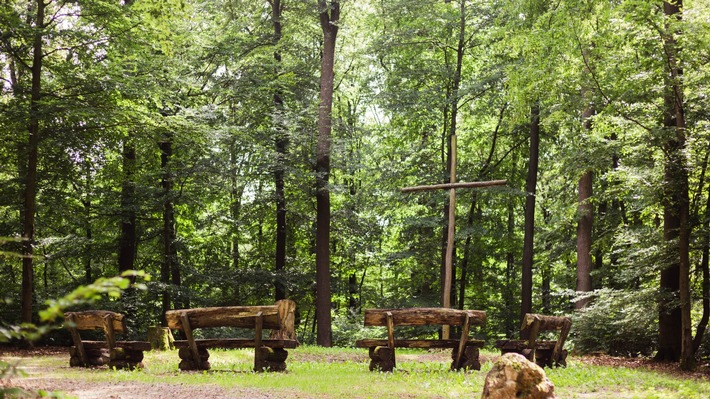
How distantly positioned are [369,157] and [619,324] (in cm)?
1570

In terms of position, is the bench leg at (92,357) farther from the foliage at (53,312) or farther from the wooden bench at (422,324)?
the foliage at (53,312)

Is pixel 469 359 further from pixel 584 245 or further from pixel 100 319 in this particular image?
pixel 584 245

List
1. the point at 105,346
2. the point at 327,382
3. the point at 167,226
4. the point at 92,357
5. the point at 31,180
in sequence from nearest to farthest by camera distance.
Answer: the point at 327,382 < the point at 105,346 < the point at 92,357 < the point at 31,180 < the point at 167,226

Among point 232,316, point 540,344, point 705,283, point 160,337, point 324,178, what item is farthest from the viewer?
point 324,178

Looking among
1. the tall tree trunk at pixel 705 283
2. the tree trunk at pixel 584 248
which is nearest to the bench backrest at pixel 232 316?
the tall tree trunk at pixel 705 283

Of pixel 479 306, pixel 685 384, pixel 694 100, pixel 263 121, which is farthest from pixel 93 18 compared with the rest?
pixel 479 306

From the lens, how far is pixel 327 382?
10234mm

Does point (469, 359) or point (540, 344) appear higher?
point (540, 344)

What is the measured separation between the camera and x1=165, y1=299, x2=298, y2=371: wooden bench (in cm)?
1152

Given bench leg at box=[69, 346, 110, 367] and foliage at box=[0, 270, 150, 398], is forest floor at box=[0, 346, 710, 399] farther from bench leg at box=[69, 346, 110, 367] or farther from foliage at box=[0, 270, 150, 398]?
foliage at box=[0, 270, 150, 398]

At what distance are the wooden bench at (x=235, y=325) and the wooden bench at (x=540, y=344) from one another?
4180 mm

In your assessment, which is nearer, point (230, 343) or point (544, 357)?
point (230, 343)

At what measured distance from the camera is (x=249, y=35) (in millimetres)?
23594

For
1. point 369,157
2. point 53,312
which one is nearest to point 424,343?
point 53,312
